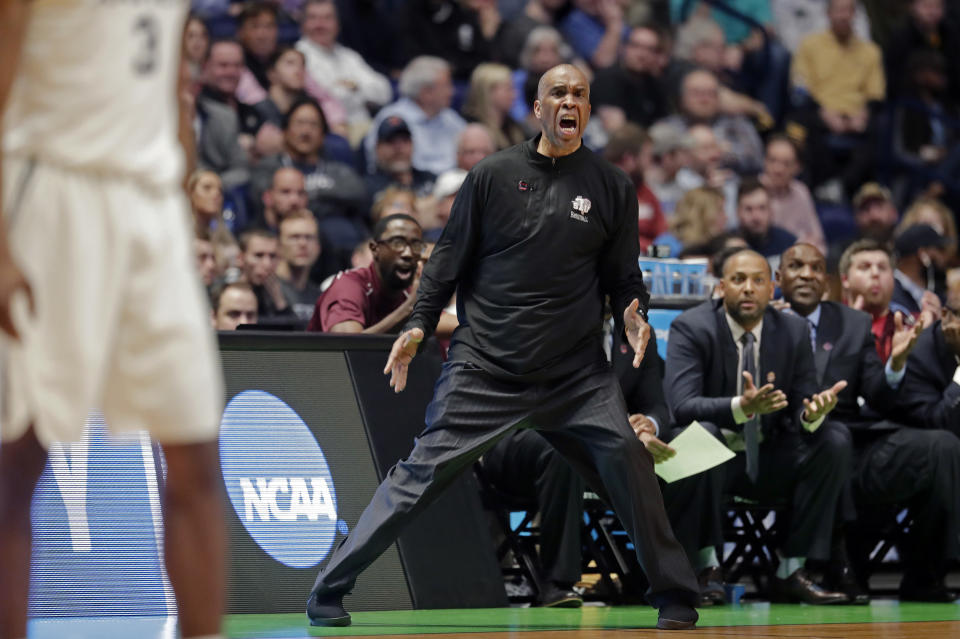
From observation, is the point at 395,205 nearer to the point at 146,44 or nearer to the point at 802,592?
the point at 802,592

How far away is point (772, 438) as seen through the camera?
8289 mm

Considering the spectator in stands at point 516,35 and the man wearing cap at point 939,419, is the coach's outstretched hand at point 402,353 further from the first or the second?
the spectator in stands at point 516,35

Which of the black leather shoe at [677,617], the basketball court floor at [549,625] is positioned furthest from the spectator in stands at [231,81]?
the black leather shoe at [677,617]

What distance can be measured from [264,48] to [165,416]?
965cm

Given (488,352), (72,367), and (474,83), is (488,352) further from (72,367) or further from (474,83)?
(474,83)

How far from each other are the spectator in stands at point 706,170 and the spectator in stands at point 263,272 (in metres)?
4.90

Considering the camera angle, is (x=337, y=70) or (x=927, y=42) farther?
(x=927, y=42)

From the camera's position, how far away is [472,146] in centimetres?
1199

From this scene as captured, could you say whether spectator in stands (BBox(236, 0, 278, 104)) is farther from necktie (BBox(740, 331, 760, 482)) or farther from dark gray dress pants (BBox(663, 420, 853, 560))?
dark gray dress pants (BBox(663, 420, 853, 560))

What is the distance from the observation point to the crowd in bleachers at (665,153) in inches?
335

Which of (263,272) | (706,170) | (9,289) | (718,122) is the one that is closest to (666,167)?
(706,170)

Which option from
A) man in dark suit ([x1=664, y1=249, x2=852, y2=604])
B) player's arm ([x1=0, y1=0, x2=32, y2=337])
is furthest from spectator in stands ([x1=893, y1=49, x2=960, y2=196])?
player's arm ([x1=0, y1=0, x2=32, y2=337])

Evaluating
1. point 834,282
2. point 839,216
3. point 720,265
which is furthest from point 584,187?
point 839,216

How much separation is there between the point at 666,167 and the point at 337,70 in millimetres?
2978
